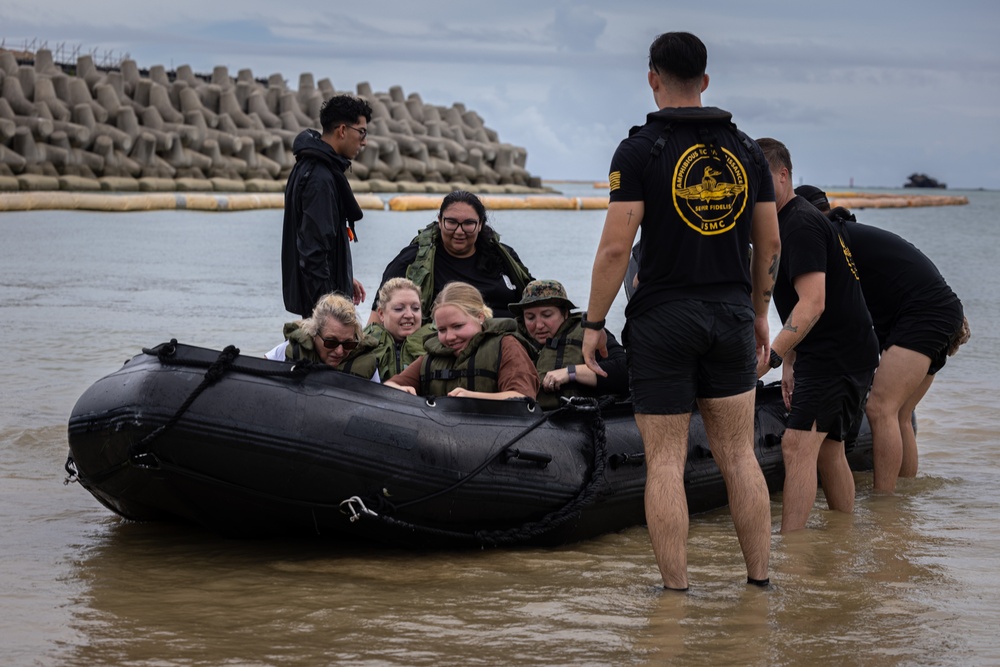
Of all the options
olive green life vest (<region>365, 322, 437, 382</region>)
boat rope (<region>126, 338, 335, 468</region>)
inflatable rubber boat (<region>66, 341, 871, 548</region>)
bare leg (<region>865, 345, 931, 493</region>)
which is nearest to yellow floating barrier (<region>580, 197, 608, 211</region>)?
bare leg (<region>865, 345, 931, 493</region>)

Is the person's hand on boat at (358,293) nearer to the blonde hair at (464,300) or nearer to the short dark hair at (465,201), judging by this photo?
the short dark hair at (465,201)

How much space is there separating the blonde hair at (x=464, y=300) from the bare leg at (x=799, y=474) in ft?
4.55

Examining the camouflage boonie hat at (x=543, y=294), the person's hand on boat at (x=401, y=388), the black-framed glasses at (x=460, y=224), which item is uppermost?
the black-framed glasses at (x=460, y=224)

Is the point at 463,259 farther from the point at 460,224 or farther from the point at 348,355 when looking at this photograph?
the point at 348,355

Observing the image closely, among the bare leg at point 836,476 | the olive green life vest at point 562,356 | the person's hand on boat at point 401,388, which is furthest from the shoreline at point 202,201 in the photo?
the bare leg at point 836,476

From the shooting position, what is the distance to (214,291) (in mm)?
16578

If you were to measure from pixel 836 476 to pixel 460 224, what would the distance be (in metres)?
2.28

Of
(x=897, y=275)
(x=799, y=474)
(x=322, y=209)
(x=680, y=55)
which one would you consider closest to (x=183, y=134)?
(x=322, y=209)

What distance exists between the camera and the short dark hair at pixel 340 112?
6.24 meters

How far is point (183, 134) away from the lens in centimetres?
5050

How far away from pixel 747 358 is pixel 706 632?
893 millimetres

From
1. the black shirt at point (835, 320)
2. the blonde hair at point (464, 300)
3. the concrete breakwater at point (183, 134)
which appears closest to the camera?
the black shirt at point (835, 320)

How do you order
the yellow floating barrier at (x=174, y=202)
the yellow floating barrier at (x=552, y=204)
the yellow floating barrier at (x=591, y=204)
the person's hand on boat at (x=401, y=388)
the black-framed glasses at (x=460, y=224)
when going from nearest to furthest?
the person's hand on boat at (x=401, y=388) < the black-framed glasses at (x=460, y=224) < the yellow floating barrier at (x=174, y=202) < the yellow floating barrier at (x=552, y=204) < the yellow floating barrier at (x=591, y=204)

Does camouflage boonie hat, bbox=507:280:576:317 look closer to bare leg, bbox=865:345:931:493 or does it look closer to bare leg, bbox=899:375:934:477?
bare leg, bbox=865:345:931:493
